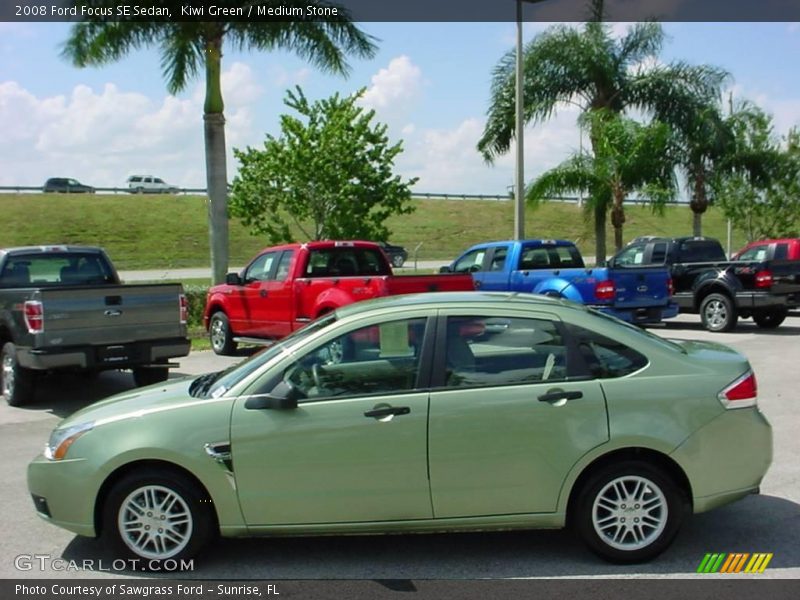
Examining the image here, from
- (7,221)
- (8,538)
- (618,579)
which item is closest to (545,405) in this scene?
(618,579)

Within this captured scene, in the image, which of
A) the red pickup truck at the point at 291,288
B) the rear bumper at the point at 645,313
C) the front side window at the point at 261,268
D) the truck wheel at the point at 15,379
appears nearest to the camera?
the truck wheel at the point at 15,379

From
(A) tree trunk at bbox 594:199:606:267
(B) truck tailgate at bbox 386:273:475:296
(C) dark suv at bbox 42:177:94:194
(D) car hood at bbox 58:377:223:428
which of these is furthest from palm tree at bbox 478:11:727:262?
(C) dark suv at bbox 42:177:94:194

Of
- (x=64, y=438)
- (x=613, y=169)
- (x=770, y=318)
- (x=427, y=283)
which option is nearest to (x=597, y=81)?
(x=613, y=169)

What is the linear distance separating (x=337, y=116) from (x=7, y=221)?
30978 mm

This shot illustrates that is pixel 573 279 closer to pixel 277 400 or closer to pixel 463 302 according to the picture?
pixel 463 302

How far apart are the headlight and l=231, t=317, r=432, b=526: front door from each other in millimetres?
925

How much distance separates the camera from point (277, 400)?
15.8ft

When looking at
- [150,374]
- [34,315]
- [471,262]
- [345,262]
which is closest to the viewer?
[34,315]

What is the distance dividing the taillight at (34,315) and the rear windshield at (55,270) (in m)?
1.75

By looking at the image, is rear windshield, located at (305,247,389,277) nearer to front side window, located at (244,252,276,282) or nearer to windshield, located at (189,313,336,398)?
front side window, located at (244,252,276,282)

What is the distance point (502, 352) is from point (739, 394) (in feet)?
4.53

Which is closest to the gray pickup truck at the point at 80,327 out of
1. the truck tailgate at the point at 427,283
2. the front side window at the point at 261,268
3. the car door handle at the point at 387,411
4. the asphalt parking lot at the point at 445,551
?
the truck tailgate at the point at 427,283

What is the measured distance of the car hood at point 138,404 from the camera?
196 inches

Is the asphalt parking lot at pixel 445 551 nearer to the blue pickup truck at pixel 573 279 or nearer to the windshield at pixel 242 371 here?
the windshield at pixel 242 371
